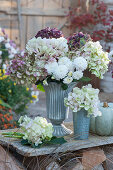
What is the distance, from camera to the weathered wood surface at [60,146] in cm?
170

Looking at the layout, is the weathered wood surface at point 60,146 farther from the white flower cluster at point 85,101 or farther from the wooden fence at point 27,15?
the wooden fence at point 27,15

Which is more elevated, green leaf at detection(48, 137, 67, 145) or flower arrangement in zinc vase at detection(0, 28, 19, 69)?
flower arrangement in zinc vase at detection(0, 28, 19, 69)

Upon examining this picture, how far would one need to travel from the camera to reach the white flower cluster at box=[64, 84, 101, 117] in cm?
175

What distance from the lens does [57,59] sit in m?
1.85

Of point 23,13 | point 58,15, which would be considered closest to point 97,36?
point 58,15

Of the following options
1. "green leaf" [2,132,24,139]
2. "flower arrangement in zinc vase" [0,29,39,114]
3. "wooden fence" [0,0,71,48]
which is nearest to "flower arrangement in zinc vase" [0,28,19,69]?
"flower arrangement in zinc vase" [0,29,39,114]

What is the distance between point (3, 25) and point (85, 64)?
13.8ft

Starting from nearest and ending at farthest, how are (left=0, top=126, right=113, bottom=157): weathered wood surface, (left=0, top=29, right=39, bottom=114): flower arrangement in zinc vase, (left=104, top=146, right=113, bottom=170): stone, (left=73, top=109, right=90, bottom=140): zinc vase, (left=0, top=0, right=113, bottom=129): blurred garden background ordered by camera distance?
1. (left=0, top=126, right=113, bottom=157): weathered wood surface
2. (left=73, top=109, right=90, bottom=140): zinc vase
3. (left=104, top=146, right=113, bottom=170): stone
4. (left=0, top=29, right=39, bottom=114): flower arrangement in zinc vase
5. (left=0, top=0, right=113, bottom=129): blurred garden background

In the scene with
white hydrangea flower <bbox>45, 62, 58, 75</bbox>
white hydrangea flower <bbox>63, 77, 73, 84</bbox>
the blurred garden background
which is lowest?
white hydrangea flower <bbox>63, 77, 73, 84</bbox>

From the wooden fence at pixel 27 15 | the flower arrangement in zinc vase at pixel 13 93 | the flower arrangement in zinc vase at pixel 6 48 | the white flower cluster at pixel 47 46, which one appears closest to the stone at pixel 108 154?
the white flower cluster at pixel 47 46

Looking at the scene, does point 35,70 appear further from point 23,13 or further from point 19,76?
point 23,13

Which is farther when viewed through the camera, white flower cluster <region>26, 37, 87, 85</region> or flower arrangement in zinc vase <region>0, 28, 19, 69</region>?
flower arrangement in zinc vase <region>0, 28, 19, 69</region>

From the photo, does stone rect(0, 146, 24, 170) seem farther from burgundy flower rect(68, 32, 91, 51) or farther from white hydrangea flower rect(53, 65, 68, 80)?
burgundy flower rect(68, 32, 91, 51)

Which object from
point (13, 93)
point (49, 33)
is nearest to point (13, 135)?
point (49, 33)
